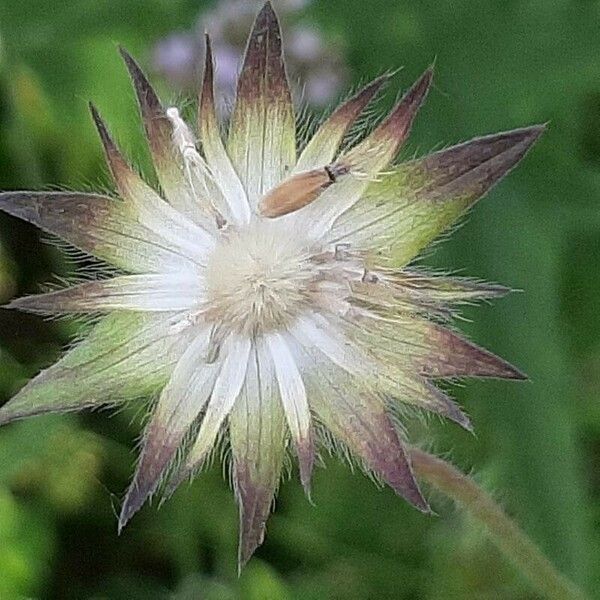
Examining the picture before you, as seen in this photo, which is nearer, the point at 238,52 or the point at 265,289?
the point at 265,289

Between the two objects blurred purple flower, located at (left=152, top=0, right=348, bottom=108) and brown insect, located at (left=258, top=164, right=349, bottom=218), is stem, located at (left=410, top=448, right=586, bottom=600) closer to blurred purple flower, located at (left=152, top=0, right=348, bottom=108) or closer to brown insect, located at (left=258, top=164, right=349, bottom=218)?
brown insect, located at (left=258, top=164, right=349, bottom=218)

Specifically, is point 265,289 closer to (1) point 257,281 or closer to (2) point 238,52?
(1) point 257,281

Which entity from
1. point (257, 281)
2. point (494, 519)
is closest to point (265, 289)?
point (257, 281)

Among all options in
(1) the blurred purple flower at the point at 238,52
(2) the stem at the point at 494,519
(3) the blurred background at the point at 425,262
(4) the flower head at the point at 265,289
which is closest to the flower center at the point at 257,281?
(4) the flower head at the point at 265,289

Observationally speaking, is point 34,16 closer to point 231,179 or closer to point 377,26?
point 377,26

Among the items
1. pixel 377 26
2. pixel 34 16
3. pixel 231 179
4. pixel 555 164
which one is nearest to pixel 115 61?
pixel 34 16

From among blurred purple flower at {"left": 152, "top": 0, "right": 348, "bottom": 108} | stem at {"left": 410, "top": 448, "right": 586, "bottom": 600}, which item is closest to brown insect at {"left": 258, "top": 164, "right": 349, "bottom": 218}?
stem at {"left": 410, "top": 448, "right": 586, "bottom": 600}

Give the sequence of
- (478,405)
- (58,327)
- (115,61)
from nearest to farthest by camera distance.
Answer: (478,405) < (58,327) < (115,61)
